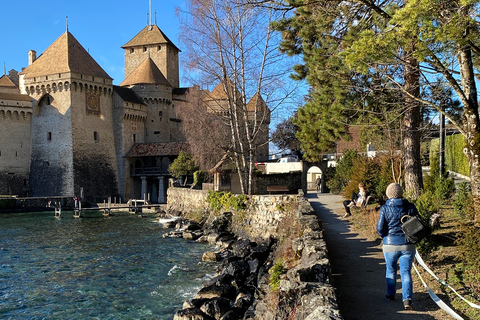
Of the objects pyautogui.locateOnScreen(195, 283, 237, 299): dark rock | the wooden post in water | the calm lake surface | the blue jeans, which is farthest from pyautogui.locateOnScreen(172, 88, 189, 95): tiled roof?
the blue jeans

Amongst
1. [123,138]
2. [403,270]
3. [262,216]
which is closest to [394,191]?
[403,270]

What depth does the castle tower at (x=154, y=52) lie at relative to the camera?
5028cm

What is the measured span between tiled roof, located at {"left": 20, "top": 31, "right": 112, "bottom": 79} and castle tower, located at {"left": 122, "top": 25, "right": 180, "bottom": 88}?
38.2 feet

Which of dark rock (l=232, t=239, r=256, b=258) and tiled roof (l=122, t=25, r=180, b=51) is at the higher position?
tiled roof (l=122, t=25, r=180, b=51)

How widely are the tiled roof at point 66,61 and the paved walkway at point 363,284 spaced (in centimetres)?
3286

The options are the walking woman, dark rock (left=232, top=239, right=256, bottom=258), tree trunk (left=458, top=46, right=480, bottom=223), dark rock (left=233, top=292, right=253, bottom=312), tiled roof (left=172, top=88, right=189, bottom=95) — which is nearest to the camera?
the walking woman

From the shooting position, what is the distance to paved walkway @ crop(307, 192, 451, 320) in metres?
4.62

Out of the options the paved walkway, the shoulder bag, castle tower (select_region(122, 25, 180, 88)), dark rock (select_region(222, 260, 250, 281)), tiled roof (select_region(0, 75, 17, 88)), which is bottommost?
dark rock (select_region(222, 260, 250, 281))

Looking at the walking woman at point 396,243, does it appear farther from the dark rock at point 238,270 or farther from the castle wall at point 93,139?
the castle wall at point 93,139

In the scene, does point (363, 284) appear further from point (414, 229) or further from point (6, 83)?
point (6, 83)

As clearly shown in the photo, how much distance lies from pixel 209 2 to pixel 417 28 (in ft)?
31.8

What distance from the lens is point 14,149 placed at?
37594mm

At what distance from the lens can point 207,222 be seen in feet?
66.3

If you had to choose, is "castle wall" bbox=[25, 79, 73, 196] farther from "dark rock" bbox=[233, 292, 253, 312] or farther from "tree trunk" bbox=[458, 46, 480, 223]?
"tree trunk" bbox=[458, 46, 480, 223]
